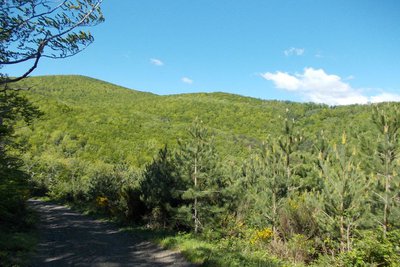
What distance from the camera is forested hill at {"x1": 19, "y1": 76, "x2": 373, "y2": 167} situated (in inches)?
1786

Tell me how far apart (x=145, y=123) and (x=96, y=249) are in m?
48.4

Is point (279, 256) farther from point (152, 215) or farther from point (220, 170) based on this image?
point (152, 215)

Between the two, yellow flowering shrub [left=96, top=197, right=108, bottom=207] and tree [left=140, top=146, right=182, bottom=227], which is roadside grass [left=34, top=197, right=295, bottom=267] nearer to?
tree [left=140, top=146, right=182, bottom=227]

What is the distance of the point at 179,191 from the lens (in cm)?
1264

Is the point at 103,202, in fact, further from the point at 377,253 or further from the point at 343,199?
the point at 377,253

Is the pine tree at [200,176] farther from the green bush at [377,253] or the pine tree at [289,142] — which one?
the green bush at [377,253]

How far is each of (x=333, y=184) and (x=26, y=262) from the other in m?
8.87

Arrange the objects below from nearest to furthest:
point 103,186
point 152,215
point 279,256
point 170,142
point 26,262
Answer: point 26,262 < point 279,256 < point 152,215 < point 103,186 < point 170,142

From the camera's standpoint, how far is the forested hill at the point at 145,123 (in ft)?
149

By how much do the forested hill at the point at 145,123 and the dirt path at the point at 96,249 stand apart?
722 inches

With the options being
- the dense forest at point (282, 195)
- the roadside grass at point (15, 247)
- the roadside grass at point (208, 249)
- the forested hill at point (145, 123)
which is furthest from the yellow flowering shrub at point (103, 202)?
the forested hill at point (145, 123)

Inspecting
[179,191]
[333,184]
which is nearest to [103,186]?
[179,191]

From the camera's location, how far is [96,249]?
10.0m

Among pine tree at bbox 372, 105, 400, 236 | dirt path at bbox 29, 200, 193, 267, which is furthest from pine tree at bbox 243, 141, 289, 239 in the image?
dirt path at bbox 29, 200, 193, 267
